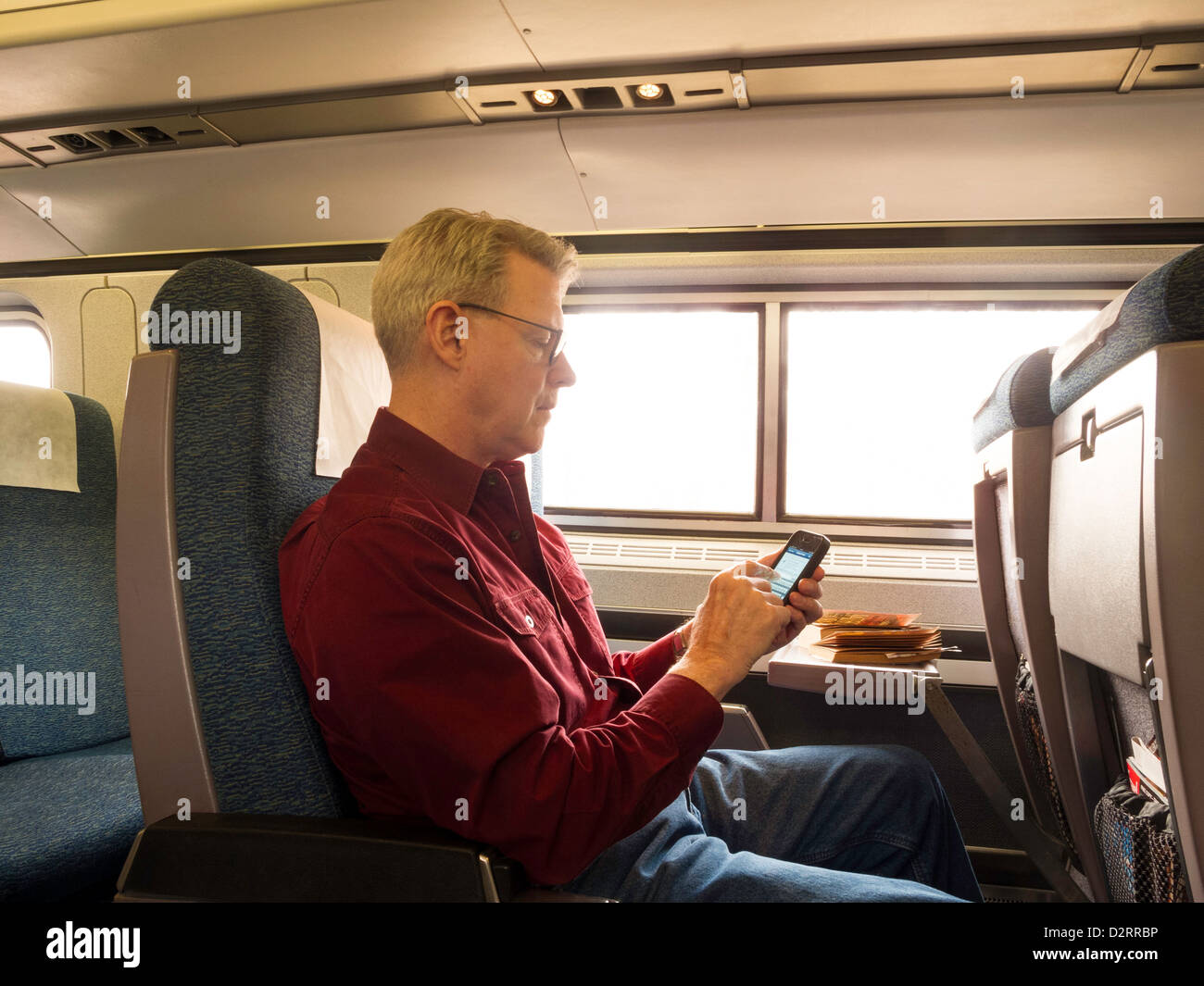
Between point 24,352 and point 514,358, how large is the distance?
3647 mm

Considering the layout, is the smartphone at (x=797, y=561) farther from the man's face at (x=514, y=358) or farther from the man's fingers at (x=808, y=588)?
the man's face at (x=514, y=358)

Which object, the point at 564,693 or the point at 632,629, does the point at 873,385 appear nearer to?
the point at 632,629

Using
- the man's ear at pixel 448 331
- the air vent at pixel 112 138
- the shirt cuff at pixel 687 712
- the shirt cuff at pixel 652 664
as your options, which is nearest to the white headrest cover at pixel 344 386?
the man's ear at pixel 448 331

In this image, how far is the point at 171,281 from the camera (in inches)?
49.3

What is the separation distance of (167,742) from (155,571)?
25 cm

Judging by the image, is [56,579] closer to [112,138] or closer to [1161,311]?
[112,138]

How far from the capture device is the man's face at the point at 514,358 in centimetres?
146

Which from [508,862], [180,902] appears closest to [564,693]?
[508,862]

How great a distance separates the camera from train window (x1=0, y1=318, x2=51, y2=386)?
153 inches

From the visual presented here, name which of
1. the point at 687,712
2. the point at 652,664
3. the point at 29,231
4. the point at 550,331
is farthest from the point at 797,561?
the point at 29,231

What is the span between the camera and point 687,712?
1203mm

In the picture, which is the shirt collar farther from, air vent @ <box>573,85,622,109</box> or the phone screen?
air vent @ <box>573,85,622,109</box>

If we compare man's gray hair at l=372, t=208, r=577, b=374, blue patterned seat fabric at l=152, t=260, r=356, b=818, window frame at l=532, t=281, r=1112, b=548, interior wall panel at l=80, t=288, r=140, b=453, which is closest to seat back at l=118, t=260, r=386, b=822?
blue patterned seat fabric at l=152, t=260, r=356, b=818

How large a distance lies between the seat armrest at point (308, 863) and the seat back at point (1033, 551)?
1170 millimetres
